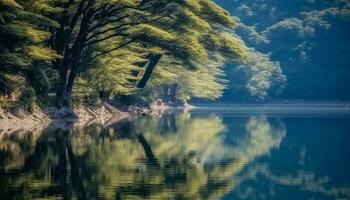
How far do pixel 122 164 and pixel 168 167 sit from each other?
1.15 m

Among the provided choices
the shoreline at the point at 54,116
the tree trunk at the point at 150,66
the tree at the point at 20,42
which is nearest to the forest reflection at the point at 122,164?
the shoreline at the point at 54,116

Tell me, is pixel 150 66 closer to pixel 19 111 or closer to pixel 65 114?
pixel 65 114

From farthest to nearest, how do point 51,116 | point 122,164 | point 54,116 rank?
point 54,116 < point 51,116 < point 122,164

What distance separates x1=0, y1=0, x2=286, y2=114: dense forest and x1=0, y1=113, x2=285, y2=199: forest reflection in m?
6.63

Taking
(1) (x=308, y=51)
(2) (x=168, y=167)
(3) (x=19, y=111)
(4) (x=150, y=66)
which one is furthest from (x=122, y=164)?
(1) (x=308, y=51)

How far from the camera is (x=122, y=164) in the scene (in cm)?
1625

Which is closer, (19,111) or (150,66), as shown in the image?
(19,111)

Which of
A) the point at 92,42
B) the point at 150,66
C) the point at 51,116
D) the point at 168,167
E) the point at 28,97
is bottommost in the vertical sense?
the point at 168,167

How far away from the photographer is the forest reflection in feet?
39.8

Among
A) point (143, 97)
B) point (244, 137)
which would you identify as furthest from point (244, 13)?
point (244, 137)

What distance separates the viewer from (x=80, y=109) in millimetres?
43094

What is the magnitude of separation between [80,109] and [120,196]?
105ft

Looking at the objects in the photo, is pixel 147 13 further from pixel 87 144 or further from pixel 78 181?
pixel 78 181

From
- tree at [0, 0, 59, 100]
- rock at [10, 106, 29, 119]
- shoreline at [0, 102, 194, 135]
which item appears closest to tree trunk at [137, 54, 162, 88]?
shoreline at [0, 102, 194, 135]
